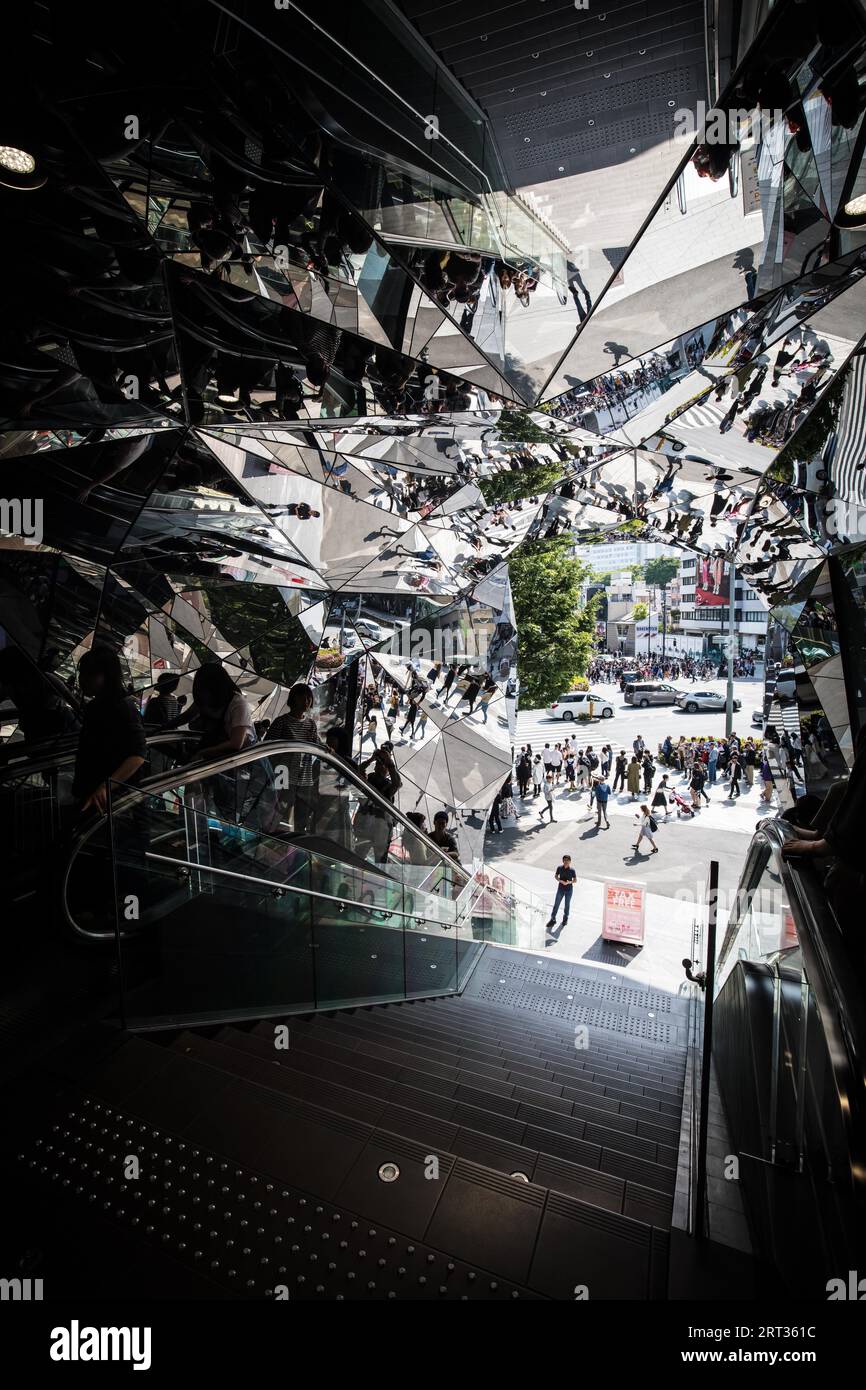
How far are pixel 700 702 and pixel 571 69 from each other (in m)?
26.8

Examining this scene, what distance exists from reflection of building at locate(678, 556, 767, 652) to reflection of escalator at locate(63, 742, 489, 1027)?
3340cm

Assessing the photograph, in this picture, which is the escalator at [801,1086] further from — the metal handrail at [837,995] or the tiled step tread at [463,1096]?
the tiled step tread at [463,1096]

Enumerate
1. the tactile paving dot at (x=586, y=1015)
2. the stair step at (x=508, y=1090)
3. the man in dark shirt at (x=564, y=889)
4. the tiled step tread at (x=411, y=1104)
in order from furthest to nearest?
the man in dark shirt at (x=564, y=889), the tactile paving dot at (x=586, y=1015), the stair step at (x=508, y=1090), the tiled step tread at (x=411, y=1104)

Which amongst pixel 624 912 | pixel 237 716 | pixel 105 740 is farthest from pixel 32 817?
pixel 624 912

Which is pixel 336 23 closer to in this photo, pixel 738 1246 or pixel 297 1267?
pixel 297 1267

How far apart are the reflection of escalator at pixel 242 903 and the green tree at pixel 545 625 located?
42.3 feet

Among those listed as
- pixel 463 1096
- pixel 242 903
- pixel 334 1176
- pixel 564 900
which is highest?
pixel 242 903

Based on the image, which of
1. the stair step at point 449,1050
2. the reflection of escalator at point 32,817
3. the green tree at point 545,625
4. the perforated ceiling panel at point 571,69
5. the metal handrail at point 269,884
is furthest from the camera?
the green tree at point 545,625

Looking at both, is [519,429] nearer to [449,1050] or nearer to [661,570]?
[449,1050]

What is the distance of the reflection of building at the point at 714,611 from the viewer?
121 feet

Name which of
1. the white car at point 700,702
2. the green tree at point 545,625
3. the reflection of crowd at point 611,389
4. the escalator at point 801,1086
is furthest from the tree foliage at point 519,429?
the white car at point 700,702

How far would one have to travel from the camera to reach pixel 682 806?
1683cm
